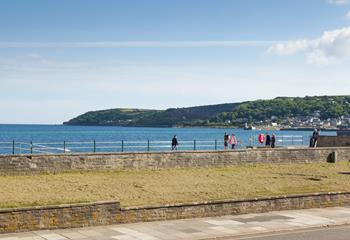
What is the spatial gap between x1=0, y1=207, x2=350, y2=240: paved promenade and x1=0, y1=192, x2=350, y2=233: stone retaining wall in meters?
0.34

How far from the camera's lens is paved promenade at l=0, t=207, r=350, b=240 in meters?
18.4

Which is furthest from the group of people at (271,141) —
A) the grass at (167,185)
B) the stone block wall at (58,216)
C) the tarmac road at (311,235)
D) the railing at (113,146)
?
the stone block wall at (58,216)

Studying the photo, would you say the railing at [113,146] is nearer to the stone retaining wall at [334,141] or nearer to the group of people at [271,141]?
the group of people at [271,141]

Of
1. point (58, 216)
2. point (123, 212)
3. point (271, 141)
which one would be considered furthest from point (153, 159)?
point (271, 141)

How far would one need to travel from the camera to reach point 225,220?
854 inches

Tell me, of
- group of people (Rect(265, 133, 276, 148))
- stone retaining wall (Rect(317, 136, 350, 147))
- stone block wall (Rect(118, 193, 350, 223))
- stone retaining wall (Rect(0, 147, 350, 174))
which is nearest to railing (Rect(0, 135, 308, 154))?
stone retaining wall (Rect(0, 147, 350, 174))

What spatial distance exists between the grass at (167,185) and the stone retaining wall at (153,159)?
0.47 meters

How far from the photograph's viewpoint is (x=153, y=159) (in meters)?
32.4

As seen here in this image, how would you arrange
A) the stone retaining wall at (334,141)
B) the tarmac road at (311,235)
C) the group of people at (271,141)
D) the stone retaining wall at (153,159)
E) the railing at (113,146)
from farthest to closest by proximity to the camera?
the stone retaining wall at (334,141), the group of people at (271,141), the railing at (113,146), the stone retaining wall at (153,159), the tarmac road at (311,235)

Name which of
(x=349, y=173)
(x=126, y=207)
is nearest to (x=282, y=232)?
(x=126, y=207)

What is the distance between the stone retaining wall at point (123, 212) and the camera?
61.5 feet

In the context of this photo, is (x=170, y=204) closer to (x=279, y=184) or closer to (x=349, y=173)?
(x=279, y=184)

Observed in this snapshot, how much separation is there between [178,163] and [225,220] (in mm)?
11808

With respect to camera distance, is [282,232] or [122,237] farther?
[282,232]
